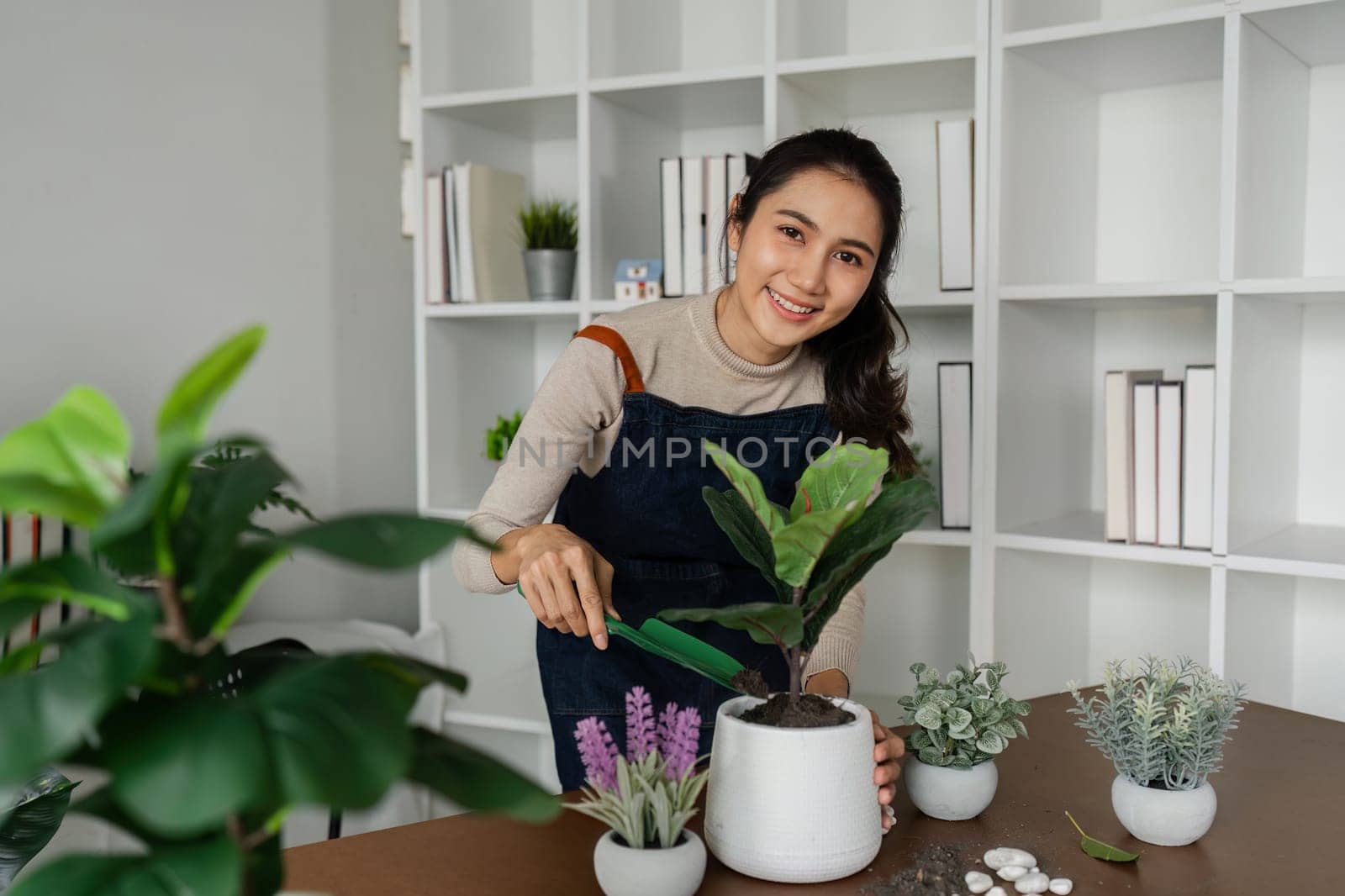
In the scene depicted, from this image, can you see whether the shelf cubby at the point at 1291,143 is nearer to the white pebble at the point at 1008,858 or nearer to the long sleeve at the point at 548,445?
the long sleeve at the point at 548,445

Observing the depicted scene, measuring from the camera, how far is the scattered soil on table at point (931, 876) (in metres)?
0.89

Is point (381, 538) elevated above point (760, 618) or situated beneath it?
elevated above

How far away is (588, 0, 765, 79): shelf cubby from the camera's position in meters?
2.48

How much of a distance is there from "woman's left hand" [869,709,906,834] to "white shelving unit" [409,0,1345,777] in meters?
1.11

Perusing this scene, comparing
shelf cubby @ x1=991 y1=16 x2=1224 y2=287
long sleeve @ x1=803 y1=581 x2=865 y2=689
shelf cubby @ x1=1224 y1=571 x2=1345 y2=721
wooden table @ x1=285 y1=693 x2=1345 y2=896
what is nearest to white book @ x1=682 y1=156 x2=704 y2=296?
shelf cubby @ x1=991 y1=16 x2=1224 y2=287

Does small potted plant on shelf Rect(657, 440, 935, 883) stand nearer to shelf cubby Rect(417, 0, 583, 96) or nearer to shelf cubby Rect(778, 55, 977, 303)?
shelf cubby Rect(778, 55, 977, 303)

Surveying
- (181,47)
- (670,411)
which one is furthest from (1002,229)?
(181,47)

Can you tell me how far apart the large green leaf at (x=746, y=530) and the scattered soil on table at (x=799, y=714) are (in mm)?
84

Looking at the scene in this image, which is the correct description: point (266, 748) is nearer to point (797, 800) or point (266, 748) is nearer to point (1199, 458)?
point (797, 800)

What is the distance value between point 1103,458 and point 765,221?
1.21 meters

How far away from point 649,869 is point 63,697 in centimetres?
51

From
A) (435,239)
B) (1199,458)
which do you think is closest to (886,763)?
(1199,458)

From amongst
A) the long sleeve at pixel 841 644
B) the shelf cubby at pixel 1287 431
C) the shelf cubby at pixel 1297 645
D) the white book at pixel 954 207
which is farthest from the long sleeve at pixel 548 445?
the shelf cubby at pixel 1297 645

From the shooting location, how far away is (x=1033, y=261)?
2.18 m
